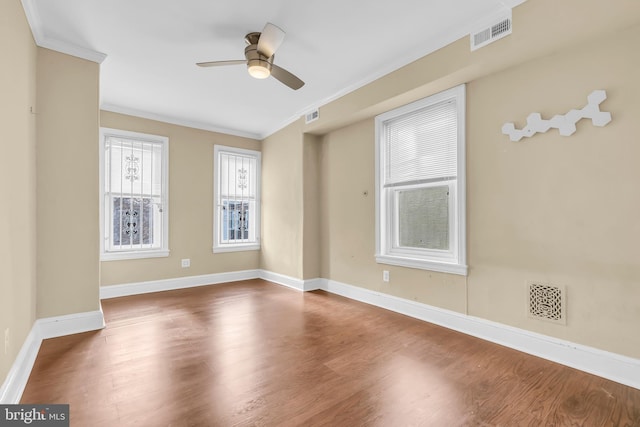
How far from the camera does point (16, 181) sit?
211 cm

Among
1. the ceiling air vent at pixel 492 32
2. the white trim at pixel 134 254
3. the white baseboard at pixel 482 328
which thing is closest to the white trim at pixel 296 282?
the white baseboard at pixel 482 328

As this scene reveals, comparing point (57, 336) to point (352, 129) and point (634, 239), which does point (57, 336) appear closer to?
point (352, 129)

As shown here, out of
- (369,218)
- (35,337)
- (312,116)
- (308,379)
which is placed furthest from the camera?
(312,116)

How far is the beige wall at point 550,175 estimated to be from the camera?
6.91ft

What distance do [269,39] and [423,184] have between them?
216 cm

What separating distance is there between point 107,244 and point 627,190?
5735 millimetres

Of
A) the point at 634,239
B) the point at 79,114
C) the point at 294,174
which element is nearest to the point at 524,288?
the point at 634,239

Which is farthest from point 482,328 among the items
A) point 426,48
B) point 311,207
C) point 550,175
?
point 311,207

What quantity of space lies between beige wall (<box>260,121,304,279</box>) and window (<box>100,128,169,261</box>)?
5.53 ft

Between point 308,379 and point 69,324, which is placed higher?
point 69,324

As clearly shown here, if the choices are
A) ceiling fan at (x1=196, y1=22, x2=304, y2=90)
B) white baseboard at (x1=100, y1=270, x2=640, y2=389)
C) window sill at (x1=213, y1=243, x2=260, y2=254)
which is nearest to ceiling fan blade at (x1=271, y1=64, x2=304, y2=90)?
ceiling fan at (x1=196, y1=22, x2=304, y2=90)

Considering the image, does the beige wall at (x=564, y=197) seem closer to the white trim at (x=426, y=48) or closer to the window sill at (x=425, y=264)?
the window sill at (x=425, y=264)

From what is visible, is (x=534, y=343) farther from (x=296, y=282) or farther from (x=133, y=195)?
(x=133, y=195)

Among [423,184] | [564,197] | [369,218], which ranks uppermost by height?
[423,184]
